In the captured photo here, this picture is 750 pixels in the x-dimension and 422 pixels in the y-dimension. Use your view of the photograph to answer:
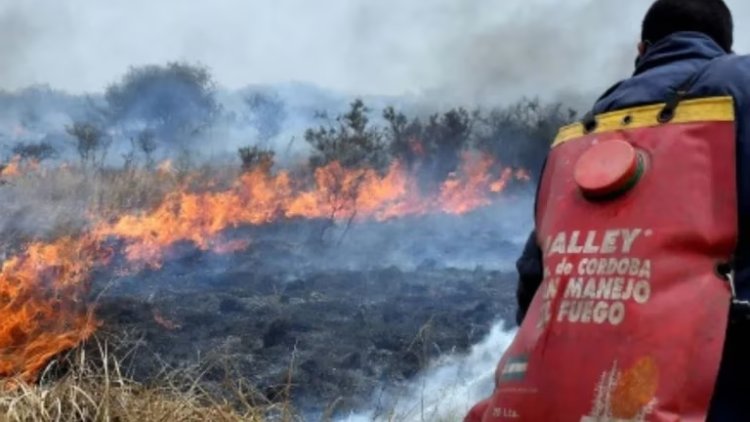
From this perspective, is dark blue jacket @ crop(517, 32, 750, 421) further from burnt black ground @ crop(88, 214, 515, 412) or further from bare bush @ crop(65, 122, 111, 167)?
bare bush @ crop(65, 122, 111, 167)

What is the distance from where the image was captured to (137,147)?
10.0 meters

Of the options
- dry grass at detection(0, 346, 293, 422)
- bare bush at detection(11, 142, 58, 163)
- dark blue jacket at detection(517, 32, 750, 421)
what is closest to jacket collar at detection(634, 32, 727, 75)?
dark blue jacket at detection(517, 32, 750, 421)

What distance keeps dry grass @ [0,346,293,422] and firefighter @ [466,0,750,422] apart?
172 cm

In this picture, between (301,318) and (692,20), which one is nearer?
(692,20)

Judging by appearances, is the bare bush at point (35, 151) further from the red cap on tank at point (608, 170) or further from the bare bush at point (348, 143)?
the red cap on tank at point (608, 170)

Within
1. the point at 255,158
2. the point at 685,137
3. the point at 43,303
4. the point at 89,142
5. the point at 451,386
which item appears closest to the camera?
the point at 685,137

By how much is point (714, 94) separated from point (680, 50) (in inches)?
10.1

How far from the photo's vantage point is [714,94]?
1.85 metres

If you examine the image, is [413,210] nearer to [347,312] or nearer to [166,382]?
→ [347,312]

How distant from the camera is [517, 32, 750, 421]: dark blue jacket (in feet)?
5.68

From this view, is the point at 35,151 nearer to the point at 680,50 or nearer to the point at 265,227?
the point at 265,227

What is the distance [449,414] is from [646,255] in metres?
3.67

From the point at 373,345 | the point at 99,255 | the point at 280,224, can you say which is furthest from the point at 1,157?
the point at 373,345

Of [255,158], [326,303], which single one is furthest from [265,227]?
[326,303]
